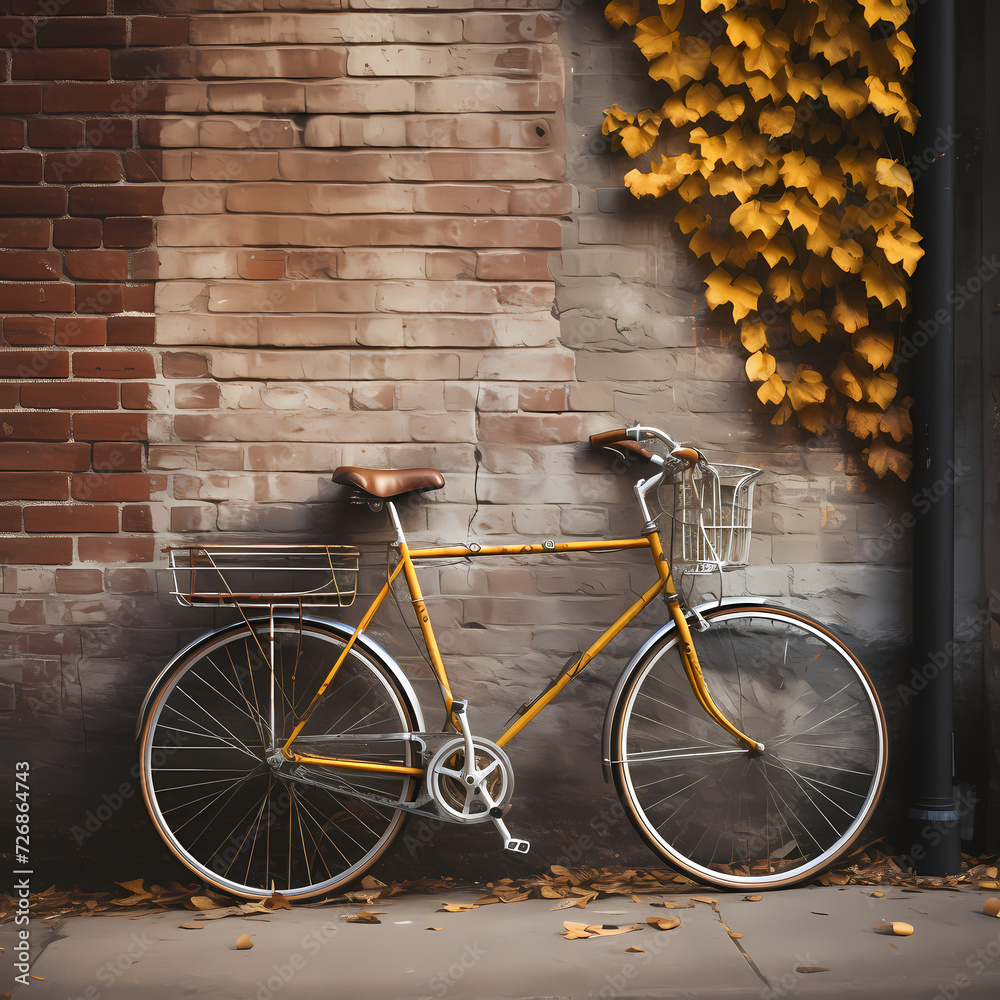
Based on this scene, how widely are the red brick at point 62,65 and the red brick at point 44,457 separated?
1.24m

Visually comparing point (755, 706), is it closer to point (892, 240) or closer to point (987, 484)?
point (987, 484)

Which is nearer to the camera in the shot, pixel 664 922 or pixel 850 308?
pixel 664 922

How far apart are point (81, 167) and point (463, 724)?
2226 mm

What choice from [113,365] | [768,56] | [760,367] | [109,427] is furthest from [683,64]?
[109,427]

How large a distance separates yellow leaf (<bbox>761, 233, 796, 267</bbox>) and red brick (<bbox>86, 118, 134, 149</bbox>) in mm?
2159

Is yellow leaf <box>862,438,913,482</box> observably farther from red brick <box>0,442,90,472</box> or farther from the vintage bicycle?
red brick <box>0,442,90,472</box>

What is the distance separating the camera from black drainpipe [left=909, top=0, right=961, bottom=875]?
7.92ft

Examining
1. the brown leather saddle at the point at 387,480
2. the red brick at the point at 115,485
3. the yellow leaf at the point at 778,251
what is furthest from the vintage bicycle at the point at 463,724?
the yellow leaf at the point at 778,251

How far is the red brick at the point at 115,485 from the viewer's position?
8.25ft

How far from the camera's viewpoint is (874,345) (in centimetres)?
250

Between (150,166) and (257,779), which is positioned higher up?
(150,166)

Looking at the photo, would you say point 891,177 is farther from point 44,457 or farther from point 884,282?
point 44,457

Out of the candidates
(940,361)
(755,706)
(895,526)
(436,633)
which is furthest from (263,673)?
(940,361)

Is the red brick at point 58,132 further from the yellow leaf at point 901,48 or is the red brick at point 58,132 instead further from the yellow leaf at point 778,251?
the yellow leaf at point 901,48
